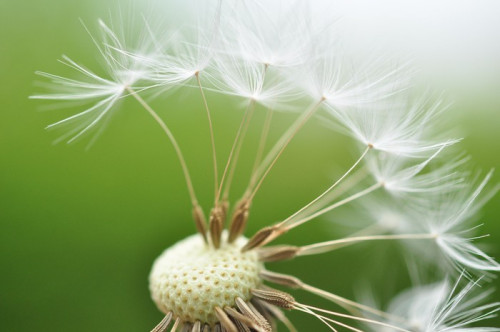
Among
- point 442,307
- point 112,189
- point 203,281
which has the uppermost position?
point 112,189

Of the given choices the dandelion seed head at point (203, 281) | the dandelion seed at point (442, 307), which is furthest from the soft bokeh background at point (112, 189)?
the dandelion seed head at point (203, 281)

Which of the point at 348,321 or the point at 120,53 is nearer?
the point at 120,53

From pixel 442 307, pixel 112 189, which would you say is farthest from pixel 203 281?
pixel 112 189

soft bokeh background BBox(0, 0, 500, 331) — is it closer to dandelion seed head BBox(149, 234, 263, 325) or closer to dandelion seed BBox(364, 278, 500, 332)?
dandelion seed BBox(364, 278, 500, 332)

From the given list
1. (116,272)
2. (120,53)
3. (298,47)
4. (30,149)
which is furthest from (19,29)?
(298,47)

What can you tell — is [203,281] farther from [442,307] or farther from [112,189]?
[112,189]

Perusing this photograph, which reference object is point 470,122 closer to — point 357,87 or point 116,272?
point 357,87

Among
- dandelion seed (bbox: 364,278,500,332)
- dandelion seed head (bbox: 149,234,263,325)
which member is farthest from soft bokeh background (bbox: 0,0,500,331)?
dandelion seed head (bbox: 149,234,263,325)

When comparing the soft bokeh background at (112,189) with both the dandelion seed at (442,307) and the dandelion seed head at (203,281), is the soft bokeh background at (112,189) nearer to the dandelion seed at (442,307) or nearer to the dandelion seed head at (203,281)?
the dandelion seed at (442,307)
